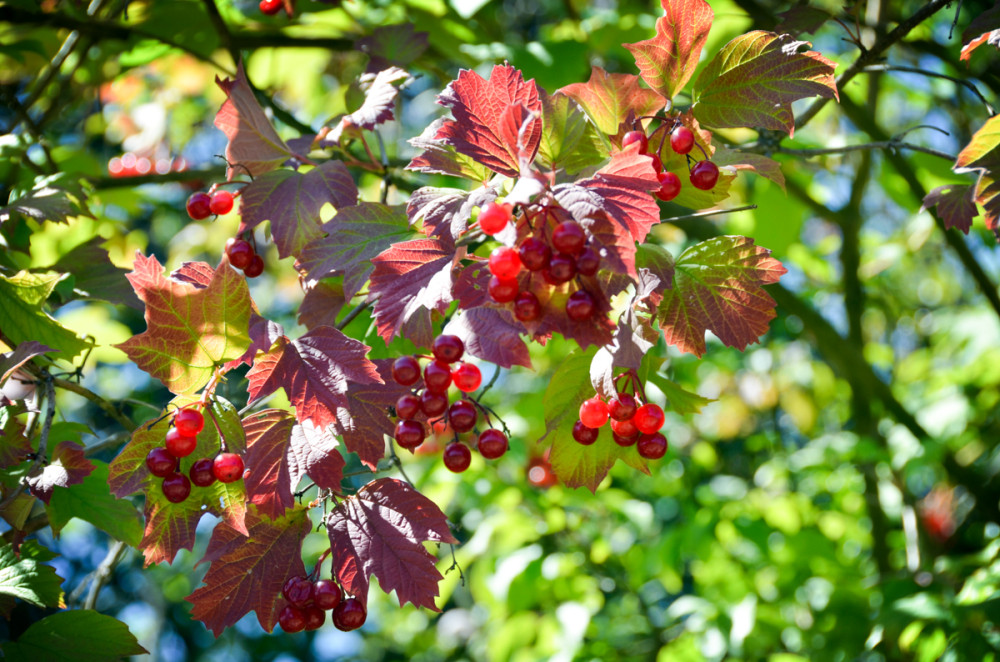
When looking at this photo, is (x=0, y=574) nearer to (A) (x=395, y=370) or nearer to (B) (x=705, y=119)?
(A) (x=395, y=370)

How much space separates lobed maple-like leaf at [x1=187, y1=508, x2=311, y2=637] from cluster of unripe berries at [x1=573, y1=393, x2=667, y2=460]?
0.51 meters

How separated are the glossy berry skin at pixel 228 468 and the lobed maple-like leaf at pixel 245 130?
0.60 m

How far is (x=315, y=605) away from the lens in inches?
47.9

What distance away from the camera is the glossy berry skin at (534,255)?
3.15 feet

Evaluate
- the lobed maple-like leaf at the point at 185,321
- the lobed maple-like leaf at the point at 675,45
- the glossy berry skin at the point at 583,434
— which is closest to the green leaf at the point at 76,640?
the lobed maple-like leaf at the point at 185,321

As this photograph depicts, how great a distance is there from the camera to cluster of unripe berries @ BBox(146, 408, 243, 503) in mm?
1122

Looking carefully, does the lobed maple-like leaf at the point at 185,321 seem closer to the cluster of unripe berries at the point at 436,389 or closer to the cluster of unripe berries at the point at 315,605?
the cluster of unripe berries at the point at 436,389

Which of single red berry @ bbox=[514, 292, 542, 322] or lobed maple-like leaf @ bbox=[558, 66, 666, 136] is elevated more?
lobed maple-like leaf @ bbox=[558, 66, 666, 136]

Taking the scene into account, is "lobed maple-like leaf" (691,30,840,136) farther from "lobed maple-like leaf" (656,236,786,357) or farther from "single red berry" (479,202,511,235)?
"single red berry" (479,202,511,235)

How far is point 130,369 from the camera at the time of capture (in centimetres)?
577

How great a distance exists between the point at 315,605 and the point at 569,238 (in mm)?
763

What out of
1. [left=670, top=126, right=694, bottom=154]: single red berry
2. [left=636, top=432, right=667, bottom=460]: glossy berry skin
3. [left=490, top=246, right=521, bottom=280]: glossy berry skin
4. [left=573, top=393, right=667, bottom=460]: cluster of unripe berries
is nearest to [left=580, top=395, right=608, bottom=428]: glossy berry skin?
[left=573, top=393, right=667, bottom=460]: cluster of unripe berries

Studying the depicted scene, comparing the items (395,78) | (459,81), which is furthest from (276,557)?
(395,78)

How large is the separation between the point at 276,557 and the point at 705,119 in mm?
1055
